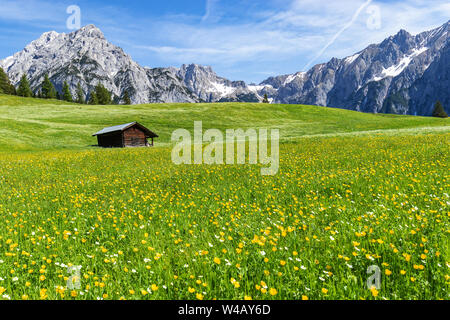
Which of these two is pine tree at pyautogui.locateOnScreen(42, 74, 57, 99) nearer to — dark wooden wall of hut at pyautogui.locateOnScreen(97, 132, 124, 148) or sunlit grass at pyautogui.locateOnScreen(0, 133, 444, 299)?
dark wooden wall of hut at pyautogui.locateOnScreen(97, 132, 124, 148)

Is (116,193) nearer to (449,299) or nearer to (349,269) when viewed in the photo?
(349,269)

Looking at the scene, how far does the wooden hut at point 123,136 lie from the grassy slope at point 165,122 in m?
3.28

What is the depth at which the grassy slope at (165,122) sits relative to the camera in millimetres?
45375

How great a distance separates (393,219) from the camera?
5.00 m

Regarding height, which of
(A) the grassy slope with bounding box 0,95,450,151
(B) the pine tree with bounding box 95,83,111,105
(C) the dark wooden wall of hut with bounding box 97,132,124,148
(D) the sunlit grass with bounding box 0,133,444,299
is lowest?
(D) the sunlit grass with bounding box 0,133,444,299

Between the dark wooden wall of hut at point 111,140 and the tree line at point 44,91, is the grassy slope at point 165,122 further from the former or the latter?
the tree line at point 44,91

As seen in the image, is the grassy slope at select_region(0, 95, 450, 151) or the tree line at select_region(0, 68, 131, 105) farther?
the tree line at select_region(0, 68, 131, 105)

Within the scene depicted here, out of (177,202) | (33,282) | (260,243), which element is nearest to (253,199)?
(177,202)

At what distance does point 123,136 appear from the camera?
150ft

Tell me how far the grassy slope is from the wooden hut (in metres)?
3.28

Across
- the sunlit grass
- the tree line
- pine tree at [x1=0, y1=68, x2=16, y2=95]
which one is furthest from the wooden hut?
pine tree at [x1=0, y1=68, x2=16, y2=95]

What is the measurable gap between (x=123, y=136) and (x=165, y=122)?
70.0 ft

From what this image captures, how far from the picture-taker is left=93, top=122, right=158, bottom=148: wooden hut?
45644mm
